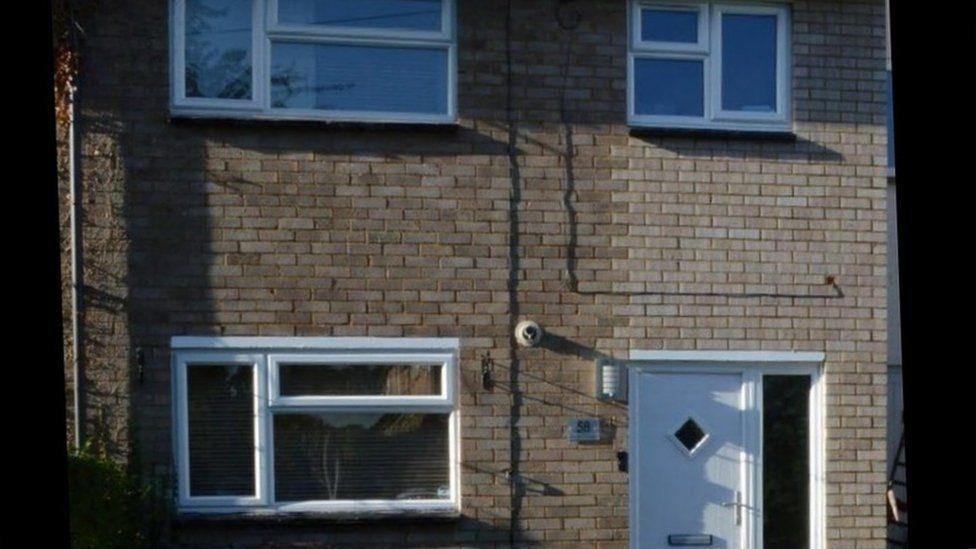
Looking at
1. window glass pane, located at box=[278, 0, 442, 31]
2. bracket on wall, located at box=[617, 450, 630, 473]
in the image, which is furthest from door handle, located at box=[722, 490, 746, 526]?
window glass pane, located at box=[278, 0, 442, 31]

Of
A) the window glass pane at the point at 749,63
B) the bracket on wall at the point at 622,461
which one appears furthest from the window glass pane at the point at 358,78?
the bracket on wall at the point at 622,461

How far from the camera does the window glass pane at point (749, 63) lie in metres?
7.45

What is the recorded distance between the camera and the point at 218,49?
700 centimetres

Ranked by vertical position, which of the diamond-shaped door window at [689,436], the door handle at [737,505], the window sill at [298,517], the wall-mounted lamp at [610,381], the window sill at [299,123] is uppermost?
the window sill at [299,123]

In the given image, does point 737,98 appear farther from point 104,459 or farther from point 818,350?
point 104,459

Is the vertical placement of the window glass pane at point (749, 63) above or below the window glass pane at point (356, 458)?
above

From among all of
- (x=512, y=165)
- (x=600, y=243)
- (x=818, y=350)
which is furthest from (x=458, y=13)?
(x=818, y=350)

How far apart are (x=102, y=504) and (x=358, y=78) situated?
8.60 ft

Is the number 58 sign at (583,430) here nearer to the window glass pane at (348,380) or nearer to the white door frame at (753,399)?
the white door frame at (753,399)

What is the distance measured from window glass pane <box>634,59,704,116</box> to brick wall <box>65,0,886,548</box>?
0.15m

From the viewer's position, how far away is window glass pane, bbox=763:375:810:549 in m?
7.39

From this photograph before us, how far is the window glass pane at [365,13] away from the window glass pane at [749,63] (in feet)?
5.54

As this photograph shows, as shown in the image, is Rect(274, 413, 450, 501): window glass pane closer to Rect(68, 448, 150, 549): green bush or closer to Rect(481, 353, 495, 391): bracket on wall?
Rect(481, 353, 495, 391): bracket on wall

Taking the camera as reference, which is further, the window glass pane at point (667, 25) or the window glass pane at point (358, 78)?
the window glass pane at point (667, 25)
